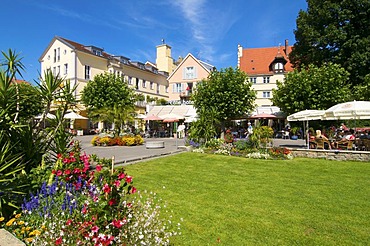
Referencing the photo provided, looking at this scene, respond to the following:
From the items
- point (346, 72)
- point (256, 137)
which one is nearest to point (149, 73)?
point (346, 72)

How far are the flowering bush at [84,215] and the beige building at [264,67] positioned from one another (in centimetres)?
4506

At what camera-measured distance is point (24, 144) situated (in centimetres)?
535

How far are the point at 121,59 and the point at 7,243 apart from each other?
2036 inches

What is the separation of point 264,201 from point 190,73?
45083 millimetres

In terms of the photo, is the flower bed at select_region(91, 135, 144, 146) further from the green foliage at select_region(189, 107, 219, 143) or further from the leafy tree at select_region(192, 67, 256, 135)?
the leafy tree at select_region(192, 67, 256, 135)

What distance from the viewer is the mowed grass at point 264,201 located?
4762 mm

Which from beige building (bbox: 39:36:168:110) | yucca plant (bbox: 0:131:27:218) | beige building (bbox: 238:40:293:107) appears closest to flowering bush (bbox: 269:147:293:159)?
yucca plant (bbox: 0:131:27:218)

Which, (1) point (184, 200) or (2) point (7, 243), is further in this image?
(1) point (184, 200)

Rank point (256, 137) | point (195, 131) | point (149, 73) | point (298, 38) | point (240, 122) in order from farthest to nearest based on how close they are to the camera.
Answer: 1. point (149, 73)
2. point (240, 122)
3. point (298, 38)
4. point (195, 131)
5. point (256, 137)

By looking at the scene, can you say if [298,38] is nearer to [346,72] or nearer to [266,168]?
[346,72]

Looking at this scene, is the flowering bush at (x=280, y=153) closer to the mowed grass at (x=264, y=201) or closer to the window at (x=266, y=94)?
the mowed grass at (x=264, y=201)

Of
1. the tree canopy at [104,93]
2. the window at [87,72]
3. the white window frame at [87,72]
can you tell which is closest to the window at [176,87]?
the tree canopy at [104,93]

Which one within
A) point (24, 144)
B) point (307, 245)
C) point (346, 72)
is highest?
point (346, 72)

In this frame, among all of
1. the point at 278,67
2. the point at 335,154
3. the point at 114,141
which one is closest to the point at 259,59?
the point at 278,67
